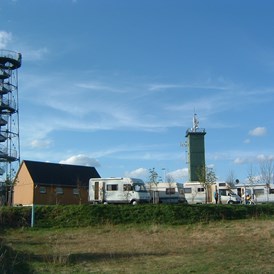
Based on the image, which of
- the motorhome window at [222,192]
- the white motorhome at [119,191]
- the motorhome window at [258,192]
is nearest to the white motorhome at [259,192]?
the motorhome window at [258,192]

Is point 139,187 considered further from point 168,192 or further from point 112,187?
point 168,192

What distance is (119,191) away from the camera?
133ft

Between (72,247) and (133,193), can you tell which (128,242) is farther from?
(133,193)

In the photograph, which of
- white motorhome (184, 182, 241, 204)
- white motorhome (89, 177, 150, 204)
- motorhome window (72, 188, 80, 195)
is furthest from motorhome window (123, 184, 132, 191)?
motorhome window (72, 188, 80, 195)

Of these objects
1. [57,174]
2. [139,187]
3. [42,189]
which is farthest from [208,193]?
[42,189]

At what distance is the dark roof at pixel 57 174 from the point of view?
5878cm

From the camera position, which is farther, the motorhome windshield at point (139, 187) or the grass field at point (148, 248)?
the motorhome windshield at point (139, 187)

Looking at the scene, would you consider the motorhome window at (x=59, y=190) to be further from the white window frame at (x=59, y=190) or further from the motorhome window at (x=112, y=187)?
the motorhome window at (x=112, y=187)

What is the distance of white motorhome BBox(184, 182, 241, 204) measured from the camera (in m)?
48.7

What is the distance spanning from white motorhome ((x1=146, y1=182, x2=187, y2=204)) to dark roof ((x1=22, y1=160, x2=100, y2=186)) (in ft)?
47.1

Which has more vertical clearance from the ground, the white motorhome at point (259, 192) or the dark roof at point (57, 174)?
the dark roof at point (57, 174)

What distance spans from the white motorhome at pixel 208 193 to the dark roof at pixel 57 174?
53.9 ft

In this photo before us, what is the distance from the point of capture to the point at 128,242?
840 inches

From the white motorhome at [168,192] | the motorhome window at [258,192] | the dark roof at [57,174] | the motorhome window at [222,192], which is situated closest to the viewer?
the white motorhome at [168,192]
